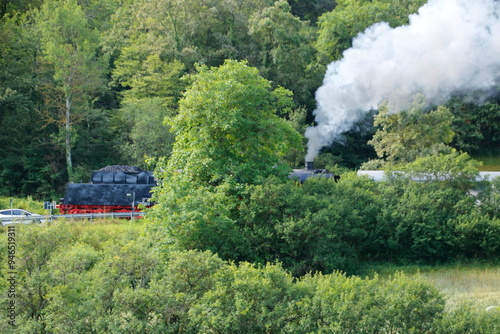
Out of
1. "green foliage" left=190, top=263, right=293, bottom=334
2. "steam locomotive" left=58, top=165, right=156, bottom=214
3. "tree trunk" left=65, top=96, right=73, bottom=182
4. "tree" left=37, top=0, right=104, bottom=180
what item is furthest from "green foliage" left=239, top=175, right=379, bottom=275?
"tree" left=37, top=0, right=104, bottom=180

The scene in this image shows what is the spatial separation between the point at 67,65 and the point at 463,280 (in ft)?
117

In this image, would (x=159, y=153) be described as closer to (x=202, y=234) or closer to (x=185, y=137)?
(x=185, y=137)

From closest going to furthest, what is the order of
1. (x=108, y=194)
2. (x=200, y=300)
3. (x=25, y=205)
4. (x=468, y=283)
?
(x=200, y=300)
(x=468, y=283)
(x=108, y=194)
(x=25, y=205)

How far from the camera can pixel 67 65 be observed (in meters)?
49.2

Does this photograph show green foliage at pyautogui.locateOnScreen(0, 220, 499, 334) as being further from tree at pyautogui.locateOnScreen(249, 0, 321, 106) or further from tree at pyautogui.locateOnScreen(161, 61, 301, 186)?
tree at pyautogui.locateOnScreen(249, 0, 321, 106)

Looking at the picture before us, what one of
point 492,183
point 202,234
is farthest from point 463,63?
point 202,234

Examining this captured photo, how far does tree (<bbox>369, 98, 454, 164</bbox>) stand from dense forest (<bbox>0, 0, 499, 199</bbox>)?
380 centimetres

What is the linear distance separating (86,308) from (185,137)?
13.2 m

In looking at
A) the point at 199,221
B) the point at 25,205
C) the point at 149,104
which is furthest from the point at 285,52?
the point at 199,221

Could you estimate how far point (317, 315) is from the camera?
16891mm

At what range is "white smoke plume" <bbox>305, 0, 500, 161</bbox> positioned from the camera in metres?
37.4

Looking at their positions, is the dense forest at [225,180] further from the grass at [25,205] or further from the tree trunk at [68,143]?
the grass at [25,205]

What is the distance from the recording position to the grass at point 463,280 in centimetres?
2302

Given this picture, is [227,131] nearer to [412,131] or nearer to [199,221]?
[199,221]
